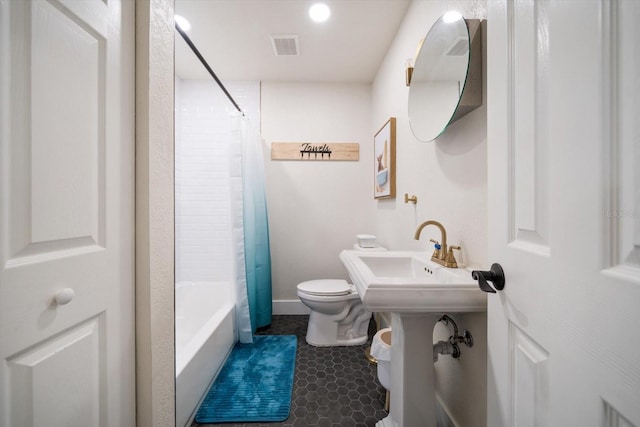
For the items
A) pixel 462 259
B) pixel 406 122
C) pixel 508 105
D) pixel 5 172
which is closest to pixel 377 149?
pixel 406 122

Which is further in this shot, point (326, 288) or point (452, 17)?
point (326, 288)

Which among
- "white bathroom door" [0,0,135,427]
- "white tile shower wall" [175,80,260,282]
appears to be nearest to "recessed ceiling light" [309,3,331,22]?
"white tile shower wall" [175,80,260,282]

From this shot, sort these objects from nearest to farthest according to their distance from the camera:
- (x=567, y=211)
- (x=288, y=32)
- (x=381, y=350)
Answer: (x=567, y=211) → (x=381, y=350) → (x=288, y=32)

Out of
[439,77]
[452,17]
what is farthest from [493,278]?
[452,17]

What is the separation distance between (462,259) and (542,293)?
635 millimetres

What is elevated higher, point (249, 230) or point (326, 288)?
point (249, 230)

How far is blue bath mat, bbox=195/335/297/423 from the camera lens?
1.24 meters

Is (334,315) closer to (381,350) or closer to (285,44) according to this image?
(381,350)

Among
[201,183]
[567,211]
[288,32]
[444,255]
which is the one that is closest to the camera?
[567,211]

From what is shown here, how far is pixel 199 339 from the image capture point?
137 cm

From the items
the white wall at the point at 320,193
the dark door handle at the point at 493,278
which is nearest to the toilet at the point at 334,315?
the white wall at the point at 320,193

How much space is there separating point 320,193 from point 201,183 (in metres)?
1.19

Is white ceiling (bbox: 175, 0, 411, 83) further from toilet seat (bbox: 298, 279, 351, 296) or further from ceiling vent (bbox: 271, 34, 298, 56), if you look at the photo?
toilet seat (bbox: 298, 279, 351, 296)

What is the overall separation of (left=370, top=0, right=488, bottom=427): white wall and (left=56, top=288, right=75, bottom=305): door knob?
49.2 inches
